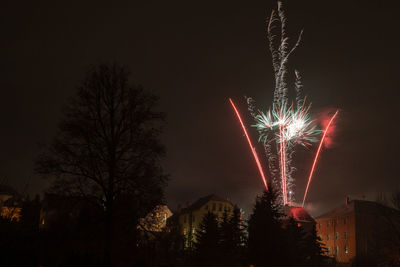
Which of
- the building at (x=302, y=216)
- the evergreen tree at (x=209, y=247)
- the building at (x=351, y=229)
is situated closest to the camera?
the evergreen tree at (x=209, y=247)

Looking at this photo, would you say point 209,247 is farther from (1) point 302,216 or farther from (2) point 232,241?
(1) point 302,216

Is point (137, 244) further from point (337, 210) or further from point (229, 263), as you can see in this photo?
point (337, 210)

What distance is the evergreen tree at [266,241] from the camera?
2873 cm

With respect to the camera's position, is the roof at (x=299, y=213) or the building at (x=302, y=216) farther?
the roof at (x=299, y=213)

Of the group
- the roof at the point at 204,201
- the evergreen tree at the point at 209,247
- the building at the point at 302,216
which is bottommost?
the evergreen tree at the point at 209,247

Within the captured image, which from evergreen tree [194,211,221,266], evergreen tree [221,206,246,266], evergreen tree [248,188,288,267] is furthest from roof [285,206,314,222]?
evergreen tree [248,188,288,267]

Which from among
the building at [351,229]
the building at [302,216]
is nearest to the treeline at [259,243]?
the building at [351,229]

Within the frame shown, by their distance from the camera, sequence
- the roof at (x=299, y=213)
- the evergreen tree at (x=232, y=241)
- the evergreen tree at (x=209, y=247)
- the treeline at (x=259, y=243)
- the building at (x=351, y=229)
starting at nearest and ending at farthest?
the treeline at (x=259, y=243) < the evergreen tree at (x=209, y=247) < the evergreen tree at (x=232, y=241) < the building at (x=351, y=229) < the roof at (x=299, y=213)

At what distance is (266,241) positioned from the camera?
29.1m

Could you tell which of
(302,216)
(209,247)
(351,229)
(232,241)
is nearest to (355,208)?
(351,229)

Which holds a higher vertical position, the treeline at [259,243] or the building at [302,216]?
the building at [302,216]

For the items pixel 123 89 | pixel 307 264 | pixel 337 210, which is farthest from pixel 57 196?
pixel 337 210

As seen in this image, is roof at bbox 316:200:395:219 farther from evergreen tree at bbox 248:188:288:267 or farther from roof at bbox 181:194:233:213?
evergreen tree at bbox 248:188:288:267

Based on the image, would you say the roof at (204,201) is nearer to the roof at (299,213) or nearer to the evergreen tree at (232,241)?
the roof at (299,213)
